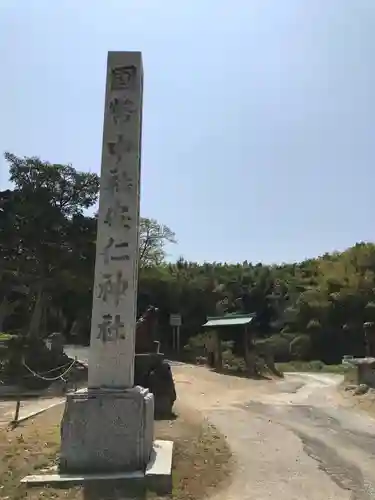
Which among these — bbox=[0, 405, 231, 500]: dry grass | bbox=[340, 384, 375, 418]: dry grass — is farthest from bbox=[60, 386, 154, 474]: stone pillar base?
bbox=[340, 384, 375, 418]: dry grass

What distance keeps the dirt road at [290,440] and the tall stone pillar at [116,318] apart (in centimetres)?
148

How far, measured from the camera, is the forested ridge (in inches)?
914

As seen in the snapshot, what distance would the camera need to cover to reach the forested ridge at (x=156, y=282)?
23203 mm

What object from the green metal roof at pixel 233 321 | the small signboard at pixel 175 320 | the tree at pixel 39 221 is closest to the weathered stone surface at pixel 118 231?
the tree at pixel 39 221

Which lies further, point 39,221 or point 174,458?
point 39,221

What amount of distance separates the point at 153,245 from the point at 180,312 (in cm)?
652

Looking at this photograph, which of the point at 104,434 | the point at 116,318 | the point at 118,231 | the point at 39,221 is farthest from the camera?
the point at 39,221

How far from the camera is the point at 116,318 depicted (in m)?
7.40

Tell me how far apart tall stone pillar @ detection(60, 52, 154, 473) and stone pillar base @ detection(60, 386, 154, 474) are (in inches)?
0.5

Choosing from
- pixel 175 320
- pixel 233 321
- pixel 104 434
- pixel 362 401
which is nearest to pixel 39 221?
pixel 233 321

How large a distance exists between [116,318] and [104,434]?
153 centimetres

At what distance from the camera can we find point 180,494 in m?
6.38

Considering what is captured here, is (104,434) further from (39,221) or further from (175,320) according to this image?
(175,320)

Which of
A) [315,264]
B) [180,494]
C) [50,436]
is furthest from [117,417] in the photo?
[315,264]
